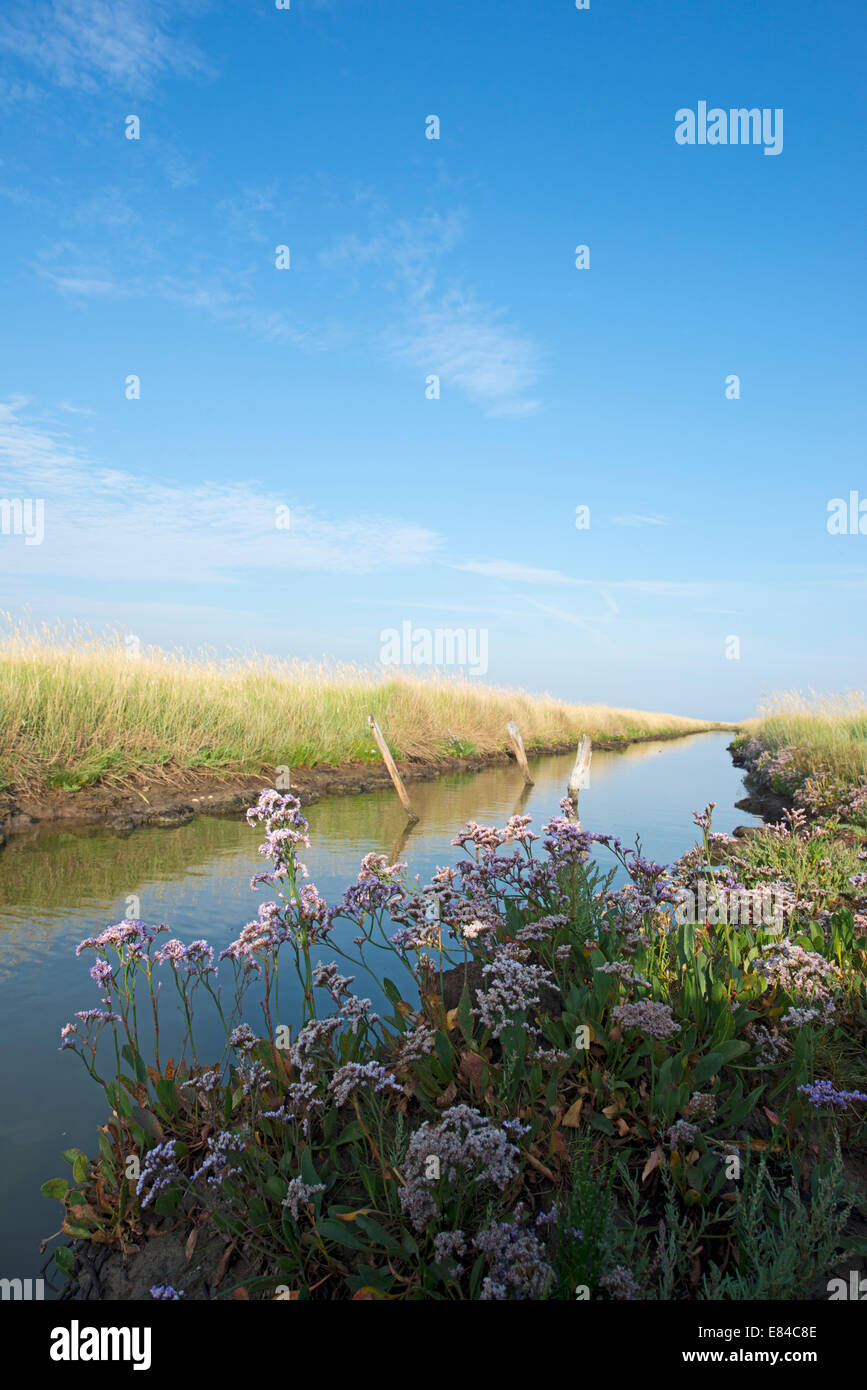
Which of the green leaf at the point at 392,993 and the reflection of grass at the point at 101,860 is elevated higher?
the green leaf at the point at 392,993

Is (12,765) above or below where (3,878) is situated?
above

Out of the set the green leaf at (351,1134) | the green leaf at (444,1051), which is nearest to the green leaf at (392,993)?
the green leaf at (444,1051)

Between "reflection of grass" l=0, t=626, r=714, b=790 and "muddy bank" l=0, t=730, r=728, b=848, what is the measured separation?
0.31 metres

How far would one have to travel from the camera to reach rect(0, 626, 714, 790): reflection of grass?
15.0 m

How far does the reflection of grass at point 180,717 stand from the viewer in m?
15.0

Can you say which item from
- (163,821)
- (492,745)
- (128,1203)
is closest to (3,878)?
(163,821)

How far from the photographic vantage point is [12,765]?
46.5 feet

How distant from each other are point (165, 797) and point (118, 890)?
6.46 meters

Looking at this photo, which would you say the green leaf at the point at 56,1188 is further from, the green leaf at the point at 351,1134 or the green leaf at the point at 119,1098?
the green leaf at the point at 351,1134

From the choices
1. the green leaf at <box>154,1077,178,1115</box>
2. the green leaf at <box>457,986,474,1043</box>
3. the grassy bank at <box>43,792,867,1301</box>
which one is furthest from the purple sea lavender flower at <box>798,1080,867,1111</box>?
the green leaf at <box>154,1077,178,1115</box>

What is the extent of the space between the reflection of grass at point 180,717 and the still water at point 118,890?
8.74 feet

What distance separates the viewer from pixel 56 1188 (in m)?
3.62
